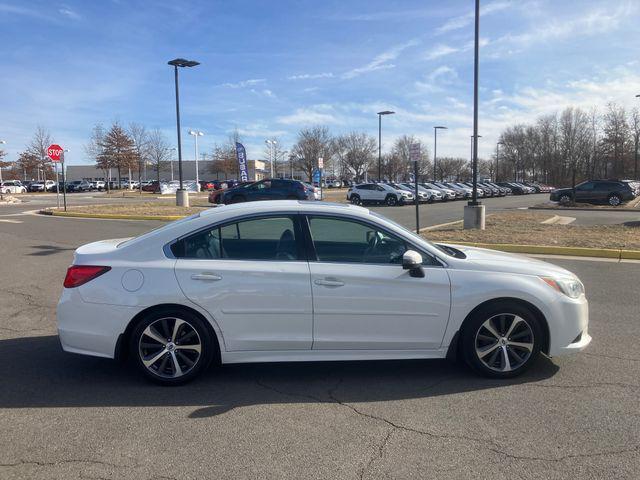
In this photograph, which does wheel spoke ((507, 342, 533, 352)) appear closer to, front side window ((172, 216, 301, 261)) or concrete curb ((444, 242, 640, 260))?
front side window ((172, 216, 301, 261))

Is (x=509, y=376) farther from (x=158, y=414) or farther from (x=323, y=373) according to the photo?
(x=158, y=414)

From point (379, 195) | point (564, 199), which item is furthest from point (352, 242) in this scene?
point (564, 199)

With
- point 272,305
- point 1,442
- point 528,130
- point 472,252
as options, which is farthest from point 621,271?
point 528,130

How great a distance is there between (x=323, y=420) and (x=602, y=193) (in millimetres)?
30275

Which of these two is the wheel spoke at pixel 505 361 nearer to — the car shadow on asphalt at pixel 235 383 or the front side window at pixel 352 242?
the car shadow on asphalt at pixel 235 383

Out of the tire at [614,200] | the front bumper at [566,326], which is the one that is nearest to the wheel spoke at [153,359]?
the front bumper at [566,326]

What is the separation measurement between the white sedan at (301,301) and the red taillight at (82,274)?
1cm

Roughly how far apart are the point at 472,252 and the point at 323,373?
176 cm

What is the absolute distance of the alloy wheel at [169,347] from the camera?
4023 mm

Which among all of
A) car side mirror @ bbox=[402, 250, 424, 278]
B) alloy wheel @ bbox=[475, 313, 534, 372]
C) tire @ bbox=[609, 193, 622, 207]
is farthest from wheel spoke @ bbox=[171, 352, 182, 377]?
tire @ bbox=[609, 193, 622, 207]

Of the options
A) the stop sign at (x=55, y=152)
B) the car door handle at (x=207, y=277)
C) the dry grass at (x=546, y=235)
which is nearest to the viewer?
the car door handle at (x=207, y=277)

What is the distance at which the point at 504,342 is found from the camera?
13.7ft

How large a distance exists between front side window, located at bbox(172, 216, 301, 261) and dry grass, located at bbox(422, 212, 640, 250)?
30.8 feet

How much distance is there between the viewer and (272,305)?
13.1ft
